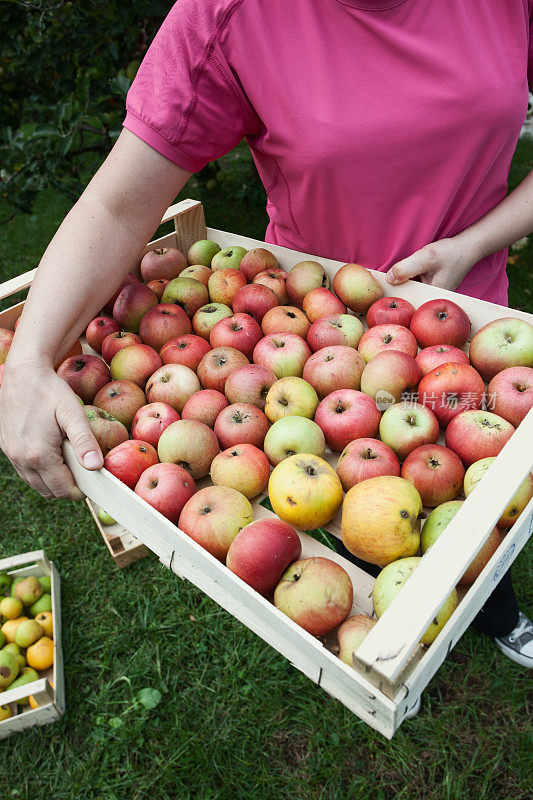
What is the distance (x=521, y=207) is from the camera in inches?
78.9

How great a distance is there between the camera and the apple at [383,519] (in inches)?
52.6

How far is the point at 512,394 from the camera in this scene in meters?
1.60

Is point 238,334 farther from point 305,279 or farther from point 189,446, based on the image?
point 189,446

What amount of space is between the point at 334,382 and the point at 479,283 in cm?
82

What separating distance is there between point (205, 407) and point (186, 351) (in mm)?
299

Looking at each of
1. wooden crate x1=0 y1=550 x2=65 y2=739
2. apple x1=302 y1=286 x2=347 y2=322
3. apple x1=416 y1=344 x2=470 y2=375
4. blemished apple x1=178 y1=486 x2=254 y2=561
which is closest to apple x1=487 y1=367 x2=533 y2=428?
apple x1=416 y1=344 x2=470 y2=375

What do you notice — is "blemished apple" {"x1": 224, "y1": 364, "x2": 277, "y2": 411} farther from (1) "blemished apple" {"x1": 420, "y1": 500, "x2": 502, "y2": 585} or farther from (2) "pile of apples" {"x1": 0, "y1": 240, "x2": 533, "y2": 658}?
(1) "blemished apple" {"x1": 420, "y1": 500, "x2": 502, "y2": 585}

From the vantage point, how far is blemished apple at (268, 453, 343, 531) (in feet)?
4.70

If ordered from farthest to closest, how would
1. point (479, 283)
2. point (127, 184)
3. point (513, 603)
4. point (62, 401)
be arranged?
point (513, 603) → point (479, 283) → point (127, 184) → point (62, 401)

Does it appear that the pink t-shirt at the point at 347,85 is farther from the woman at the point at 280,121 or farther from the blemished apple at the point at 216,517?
the blemished apple at the point at 216,517

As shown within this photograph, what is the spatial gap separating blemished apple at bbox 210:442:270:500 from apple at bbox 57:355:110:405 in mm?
591

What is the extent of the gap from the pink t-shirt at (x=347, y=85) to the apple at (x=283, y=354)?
1.73 feet

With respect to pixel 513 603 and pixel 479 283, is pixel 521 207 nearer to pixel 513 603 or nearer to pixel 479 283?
pixel 479 283

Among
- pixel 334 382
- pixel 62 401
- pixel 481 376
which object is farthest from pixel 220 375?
pixel 481 376
